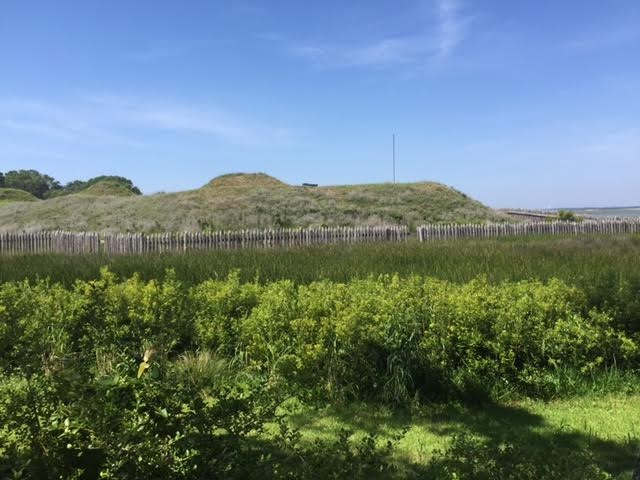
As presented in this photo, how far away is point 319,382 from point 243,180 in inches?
1571

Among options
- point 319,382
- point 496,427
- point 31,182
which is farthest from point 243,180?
point 31,182

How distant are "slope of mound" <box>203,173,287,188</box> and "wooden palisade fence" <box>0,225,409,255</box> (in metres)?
19.8

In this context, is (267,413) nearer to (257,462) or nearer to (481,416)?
(257,462)

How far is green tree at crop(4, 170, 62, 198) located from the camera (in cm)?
8400

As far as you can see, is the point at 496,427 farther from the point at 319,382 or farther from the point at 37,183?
the point at 37,183

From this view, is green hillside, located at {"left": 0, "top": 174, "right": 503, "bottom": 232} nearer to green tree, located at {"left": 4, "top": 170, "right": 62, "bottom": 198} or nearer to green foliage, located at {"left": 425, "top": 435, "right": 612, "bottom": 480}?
green foliage, located at {"left": 425, "top": 435, "right": 612, "bottom": 480}

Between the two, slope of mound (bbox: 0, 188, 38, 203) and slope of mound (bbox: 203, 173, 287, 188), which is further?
slope of mound (bbox: 0, 188, 38, 203)

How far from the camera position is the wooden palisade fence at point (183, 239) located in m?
19.6

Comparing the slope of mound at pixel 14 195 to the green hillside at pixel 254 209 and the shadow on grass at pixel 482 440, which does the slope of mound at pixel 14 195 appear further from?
the shadow on grass at pixel 482 440

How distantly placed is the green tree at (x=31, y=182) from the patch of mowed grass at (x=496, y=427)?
3595 inches

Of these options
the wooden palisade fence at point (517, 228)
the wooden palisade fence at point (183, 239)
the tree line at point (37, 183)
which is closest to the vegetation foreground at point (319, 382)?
the wooden palisade fence at point (183, 239)

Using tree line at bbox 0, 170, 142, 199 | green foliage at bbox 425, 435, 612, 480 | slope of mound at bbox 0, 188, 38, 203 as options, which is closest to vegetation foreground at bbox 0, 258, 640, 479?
green foliage at bbox 425, 435, 612, 480

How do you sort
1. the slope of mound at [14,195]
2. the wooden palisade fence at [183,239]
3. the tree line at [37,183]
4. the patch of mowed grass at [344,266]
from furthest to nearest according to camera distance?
the tree line at [37,183], the slope of mound at [14,195], the wooden palisade fence at [183,239], the patch of mowed grass at [344,266]

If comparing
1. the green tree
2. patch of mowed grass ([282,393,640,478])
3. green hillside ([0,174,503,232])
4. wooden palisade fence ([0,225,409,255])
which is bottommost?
patch of mowed grass ([282,393,640,478])
